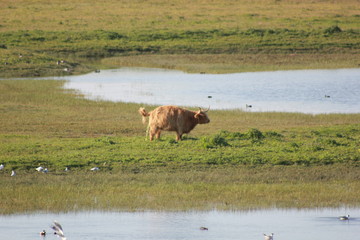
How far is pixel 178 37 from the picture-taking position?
5081 cm

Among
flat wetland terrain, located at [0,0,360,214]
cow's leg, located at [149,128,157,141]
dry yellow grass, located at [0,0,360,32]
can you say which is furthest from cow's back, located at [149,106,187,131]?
dry yellow grass, located at [0,0,360,32]

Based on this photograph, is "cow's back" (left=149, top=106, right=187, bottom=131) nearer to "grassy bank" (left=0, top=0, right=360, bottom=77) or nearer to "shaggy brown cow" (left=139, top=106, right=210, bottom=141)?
"shaggy brown cow" (left=139, top=106, right=210, bottom=141)

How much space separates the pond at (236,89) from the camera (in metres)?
28.6

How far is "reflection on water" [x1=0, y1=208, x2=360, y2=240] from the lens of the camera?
38.8ft

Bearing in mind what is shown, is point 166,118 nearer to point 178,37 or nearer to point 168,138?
point 168,138

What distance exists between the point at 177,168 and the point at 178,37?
116 ft

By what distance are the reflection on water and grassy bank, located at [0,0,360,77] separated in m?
25.4

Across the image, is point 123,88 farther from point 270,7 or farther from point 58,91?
point 270,7

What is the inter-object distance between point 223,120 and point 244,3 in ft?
158

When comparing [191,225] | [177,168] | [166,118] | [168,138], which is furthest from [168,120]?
[191,225]

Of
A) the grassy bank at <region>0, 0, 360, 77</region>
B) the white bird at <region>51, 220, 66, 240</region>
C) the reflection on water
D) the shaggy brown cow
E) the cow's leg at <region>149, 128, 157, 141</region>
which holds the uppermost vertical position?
the grassy bank at <region>0, 0, 360, 77</region>

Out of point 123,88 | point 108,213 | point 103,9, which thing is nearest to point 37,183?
point 108,213

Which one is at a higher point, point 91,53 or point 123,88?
point 91,53

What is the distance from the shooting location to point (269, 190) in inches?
571
